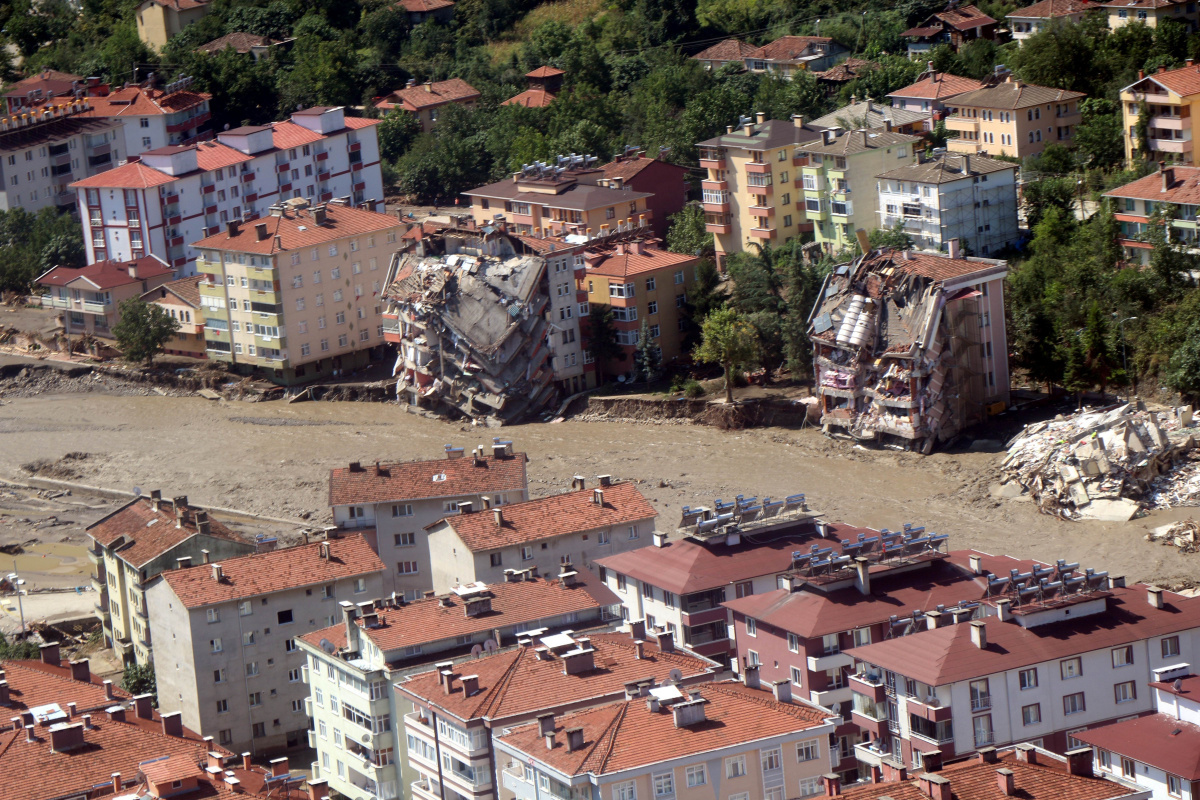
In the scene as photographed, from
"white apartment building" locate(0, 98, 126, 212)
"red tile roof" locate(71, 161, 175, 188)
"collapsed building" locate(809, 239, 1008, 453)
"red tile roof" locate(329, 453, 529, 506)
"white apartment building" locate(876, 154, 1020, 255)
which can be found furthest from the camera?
"white apartment building" locate(0, 98, 126, 212)

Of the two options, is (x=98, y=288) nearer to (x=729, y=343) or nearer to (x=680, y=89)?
(x=680, y=89)

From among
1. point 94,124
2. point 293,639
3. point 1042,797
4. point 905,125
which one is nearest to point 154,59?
point 94,124

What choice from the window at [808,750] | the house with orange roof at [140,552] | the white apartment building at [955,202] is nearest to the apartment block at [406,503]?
the house with orange roof at [140,552]

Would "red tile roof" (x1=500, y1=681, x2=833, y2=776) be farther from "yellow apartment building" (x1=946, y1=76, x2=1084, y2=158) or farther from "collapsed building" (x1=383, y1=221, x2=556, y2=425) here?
"yellow apartment building" (x1=946, y1=76, x2=1084, y2=158)

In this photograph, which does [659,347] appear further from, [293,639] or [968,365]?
[293,639]

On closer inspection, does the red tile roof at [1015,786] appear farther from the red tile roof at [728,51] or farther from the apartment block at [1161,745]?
the red tile roof at [728,51]

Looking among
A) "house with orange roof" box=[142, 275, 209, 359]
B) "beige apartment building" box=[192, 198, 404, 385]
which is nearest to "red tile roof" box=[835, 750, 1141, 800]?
"beige apartment building" box=[192, 198, 404, 385]

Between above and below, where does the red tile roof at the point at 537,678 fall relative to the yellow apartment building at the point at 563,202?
below
